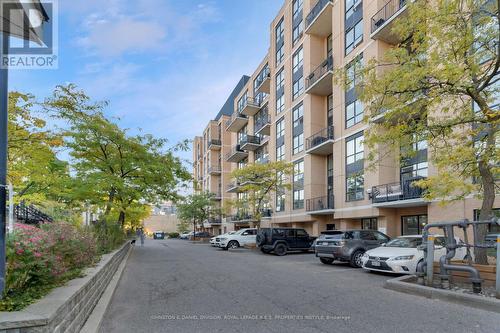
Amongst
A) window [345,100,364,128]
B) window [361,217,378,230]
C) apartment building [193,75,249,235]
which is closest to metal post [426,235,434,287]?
window [361,217,378,230]

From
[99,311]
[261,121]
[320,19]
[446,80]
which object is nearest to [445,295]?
[446,80]

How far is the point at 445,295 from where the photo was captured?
7754 millimetres

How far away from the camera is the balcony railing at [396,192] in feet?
65.2

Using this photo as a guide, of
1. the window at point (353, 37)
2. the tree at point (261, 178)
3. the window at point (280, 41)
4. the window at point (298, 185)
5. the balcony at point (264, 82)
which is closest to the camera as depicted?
the window at point (353, 37)

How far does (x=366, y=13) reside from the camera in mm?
24641

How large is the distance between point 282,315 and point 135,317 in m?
2.60

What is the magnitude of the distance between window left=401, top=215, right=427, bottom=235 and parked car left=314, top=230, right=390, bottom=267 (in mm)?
6963

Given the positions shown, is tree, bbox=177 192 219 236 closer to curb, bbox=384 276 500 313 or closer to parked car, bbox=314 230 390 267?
parked car, bbox=314 230 390 267

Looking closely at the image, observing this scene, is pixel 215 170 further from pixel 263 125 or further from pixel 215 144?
pixel 263 125

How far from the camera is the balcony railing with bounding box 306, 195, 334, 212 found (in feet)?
91.9

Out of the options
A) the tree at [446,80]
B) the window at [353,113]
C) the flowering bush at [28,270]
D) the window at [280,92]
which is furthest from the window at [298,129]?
the flowering bush at [28,270]

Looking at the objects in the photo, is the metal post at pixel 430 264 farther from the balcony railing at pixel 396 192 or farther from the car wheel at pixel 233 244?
the car wheel at pixel 233 244

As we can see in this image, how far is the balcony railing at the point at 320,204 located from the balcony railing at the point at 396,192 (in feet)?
17.6

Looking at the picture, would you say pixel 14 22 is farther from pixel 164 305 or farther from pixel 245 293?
pixel 245 293
